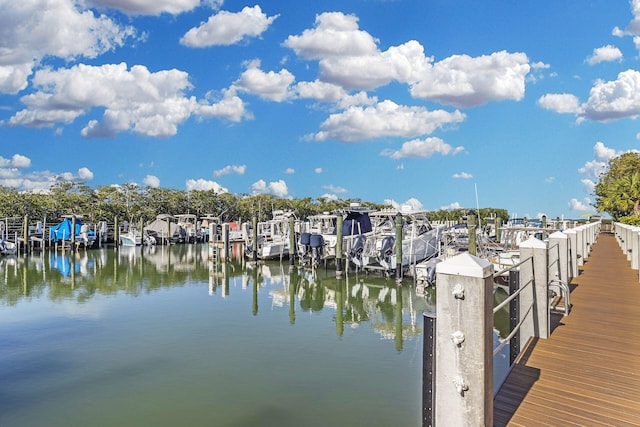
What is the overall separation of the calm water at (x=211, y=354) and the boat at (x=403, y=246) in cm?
161

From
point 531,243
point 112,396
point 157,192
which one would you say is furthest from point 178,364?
point 157,192

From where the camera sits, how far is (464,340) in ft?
11.3

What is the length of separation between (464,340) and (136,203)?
62.0 meters

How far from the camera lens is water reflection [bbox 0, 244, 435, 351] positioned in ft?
48.5

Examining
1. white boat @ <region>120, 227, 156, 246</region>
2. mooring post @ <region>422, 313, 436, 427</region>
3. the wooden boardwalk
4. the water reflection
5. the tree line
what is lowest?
the water reflection

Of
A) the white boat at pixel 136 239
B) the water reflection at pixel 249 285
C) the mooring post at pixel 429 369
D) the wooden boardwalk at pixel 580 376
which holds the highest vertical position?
the mooring post at pixel 429 369

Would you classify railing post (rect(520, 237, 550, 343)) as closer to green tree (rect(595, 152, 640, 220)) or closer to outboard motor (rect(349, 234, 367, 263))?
outboard motor (rect(349, 234, 367, 263))

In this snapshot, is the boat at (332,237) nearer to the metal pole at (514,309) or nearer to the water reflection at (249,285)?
the water reflection at (249,285)

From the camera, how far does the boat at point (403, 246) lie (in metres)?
22.2

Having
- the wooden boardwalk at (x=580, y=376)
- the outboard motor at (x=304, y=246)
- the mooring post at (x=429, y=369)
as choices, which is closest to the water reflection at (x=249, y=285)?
the outboard motor at (x=304, y=246)

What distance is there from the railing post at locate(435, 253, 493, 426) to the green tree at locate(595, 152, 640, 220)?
44.6m

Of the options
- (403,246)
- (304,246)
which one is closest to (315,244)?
(304,246)

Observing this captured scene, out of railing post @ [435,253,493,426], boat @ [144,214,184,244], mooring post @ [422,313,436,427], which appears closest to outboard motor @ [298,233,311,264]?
mooring post @ [422,313,436,427]

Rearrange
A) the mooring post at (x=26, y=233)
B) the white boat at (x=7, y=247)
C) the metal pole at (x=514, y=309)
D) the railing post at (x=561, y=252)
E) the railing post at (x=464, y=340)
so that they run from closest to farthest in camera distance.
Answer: the railing post at (x=464, y=340) → the metal pole at (x=514, y=309) → the railing post at (x=561, y=252) → the white boat at (x=7, y=247) → the mooring post at (x=26, y=233)
